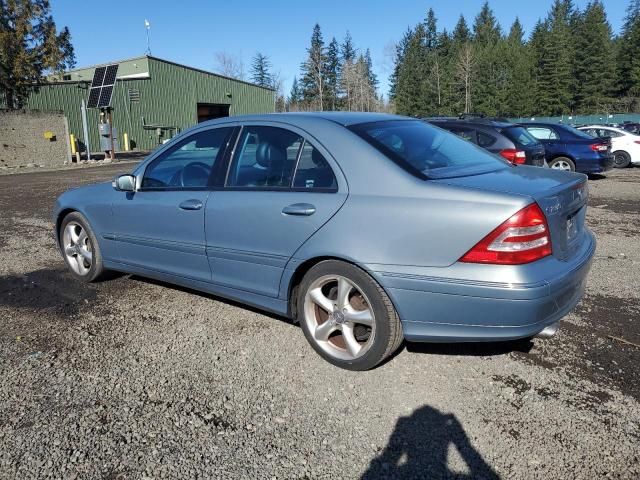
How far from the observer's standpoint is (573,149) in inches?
530

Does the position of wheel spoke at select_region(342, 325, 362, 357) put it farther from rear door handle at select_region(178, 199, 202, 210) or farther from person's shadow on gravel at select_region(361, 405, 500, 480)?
rear door handle at select_region(178, 199, 202, 210)

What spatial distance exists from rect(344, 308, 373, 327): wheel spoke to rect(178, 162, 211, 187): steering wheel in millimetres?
1582

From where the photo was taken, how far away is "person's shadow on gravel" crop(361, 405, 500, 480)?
7.61 ft

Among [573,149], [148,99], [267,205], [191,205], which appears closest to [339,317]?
[267,205]

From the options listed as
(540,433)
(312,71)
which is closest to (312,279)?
(540,433)

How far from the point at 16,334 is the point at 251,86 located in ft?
143

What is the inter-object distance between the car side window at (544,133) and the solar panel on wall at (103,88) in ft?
62.4

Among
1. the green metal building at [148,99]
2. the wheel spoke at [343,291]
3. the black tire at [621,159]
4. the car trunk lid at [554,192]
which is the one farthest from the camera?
the green metal building at [148,99]

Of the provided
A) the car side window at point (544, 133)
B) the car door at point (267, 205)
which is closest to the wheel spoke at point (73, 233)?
the car door at point (267, 205)

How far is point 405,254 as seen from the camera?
9.53 feet

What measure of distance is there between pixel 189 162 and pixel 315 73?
93.9 metres

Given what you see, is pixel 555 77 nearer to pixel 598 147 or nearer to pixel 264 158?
pixel 598 147

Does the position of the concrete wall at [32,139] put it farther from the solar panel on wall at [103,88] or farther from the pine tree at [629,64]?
the pine tree at [629,64]

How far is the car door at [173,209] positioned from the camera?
13.0 feet
